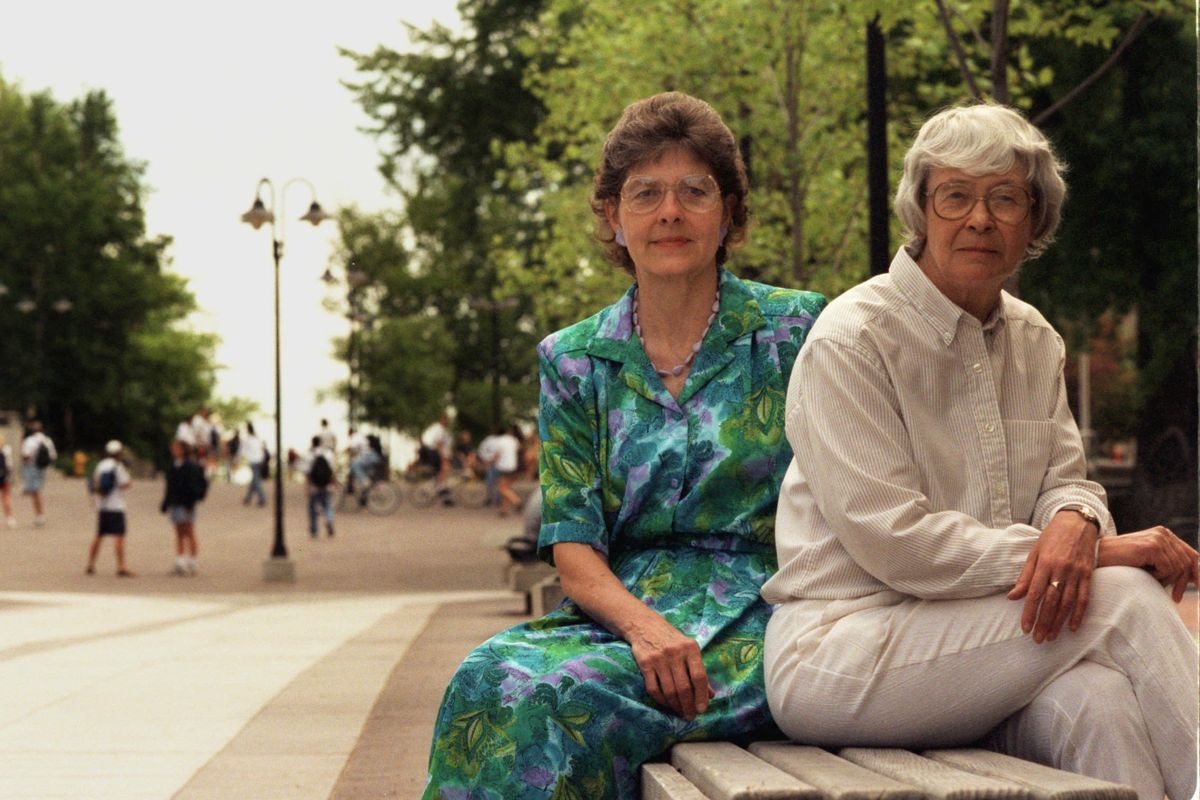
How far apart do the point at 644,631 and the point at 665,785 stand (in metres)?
0.42

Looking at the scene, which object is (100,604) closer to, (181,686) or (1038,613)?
(181,686)

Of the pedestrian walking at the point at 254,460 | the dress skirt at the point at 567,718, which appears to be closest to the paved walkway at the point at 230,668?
the dress skirt at the point at 567,718

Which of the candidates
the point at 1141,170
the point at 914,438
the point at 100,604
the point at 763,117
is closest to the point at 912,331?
the point at 914,438

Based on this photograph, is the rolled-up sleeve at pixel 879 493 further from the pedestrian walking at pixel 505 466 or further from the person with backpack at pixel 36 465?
the pedestrian walking at pixel 505 466

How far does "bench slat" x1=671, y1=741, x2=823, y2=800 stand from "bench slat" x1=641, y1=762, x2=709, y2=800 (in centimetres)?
2

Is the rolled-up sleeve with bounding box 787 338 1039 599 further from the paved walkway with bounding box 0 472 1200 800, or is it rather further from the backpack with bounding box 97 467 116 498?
the backpack with bounding box 97 467 116 498

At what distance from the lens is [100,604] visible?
20859mm

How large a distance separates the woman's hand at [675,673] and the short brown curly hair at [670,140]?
3.33 ft

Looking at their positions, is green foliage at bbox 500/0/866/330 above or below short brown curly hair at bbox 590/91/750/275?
above

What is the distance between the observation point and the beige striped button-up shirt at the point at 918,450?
341 centimetres

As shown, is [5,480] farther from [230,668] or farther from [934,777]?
[934,777]

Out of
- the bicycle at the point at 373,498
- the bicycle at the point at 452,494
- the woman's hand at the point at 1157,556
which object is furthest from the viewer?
the bicycle at the point at 452,494

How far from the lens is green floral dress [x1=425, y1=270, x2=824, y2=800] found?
361cm

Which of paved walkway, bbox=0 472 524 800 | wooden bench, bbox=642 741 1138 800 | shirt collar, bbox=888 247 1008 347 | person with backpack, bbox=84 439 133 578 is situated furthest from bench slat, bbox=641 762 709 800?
person with backpack, bbox=84 439 133 578
